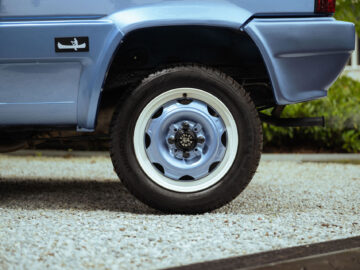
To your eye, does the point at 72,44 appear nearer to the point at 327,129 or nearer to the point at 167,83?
the point at 167,83

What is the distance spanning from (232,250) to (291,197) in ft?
5.86

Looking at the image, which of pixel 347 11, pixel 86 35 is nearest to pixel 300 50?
pixel 86 35

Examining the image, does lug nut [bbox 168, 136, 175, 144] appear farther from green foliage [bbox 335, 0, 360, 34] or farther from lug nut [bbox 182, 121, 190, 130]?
green foliage [bbox 335, 0, 360, 34]

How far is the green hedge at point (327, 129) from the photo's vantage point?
691 cm

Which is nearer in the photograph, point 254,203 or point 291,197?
point 254,203

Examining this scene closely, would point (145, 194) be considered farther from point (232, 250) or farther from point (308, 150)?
point (308, 150)

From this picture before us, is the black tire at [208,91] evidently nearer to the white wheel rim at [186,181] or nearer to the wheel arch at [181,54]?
the white wheel rim at [186,181]

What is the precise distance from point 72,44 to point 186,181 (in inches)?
44.8

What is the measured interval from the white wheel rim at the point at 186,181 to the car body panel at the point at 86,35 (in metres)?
0.33

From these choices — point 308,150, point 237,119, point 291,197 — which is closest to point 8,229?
point 237,119

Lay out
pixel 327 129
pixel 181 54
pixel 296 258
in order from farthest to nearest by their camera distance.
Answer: pixel 327 129, pixel 181 54, pixel 296 258

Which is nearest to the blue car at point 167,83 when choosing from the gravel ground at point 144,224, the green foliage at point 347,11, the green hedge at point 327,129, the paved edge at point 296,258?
the gravel ground at point 144,224

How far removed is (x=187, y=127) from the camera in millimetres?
3182

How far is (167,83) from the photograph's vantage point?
312cm
